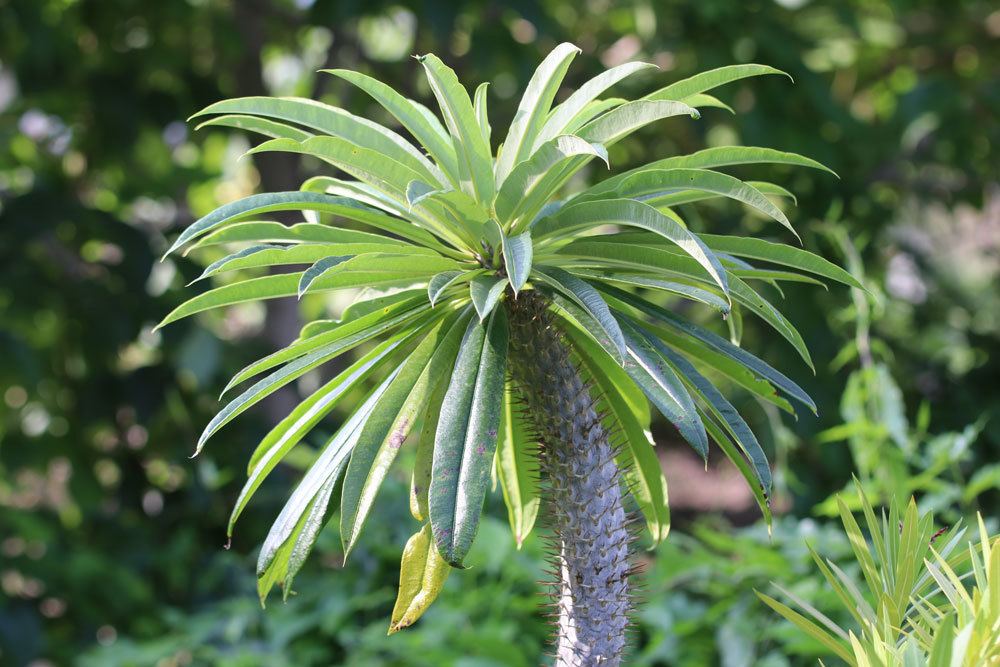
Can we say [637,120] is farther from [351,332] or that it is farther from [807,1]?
[807,1]

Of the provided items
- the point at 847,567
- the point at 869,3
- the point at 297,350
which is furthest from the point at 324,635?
the point at 869,3

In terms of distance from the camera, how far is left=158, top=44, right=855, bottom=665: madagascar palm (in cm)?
55

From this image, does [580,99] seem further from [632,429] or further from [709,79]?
[632,429]

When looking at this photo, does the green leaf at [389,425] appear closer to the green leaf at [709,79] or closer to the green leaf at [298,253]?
the green leaf at [298,253]

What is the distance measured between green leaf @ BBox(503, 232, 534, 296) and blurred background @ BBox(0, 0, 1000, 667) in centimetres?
102

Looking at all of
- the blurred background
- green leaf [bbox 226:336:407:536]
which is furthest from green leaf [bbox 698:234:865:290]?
the blurred background

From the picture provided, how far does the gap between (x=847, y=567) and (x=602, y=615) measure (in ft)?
2.93

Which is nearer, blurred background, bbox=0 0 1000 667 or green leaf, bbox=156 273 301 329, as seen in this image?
green leaf, bbox=156 273 301 329

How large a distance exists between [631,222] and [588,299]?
50 mm

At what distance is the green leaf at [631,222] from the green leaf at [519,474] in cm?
18

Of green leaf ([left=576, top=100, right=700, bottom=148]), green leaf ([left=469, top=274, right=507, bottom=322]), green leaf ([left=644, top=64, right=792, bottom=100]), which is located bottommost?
green leaf ([left=469, top=274, right=507, bottom=322])

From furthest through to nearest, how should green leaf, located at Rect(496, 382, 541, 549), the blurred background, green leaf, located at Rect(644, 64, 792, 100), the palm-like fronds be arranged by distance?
the blurred background
green leaf, located at Rect(496, 382, 541, 549)
green leaf, located at Rect(644, 64, 792, 100)
the palm-like fronds

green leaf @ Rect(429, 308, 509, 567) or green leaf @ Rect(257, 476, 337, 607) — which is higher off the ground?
green leaf @ Rect(429, 308, 509, 567)

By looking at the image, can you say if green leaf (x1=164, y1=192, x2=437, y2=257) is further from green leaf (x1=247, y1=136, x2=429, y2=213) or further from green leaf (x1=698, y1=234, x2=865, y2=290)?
green leaf (x1=698, y1=234, x2=865, y2=290)
